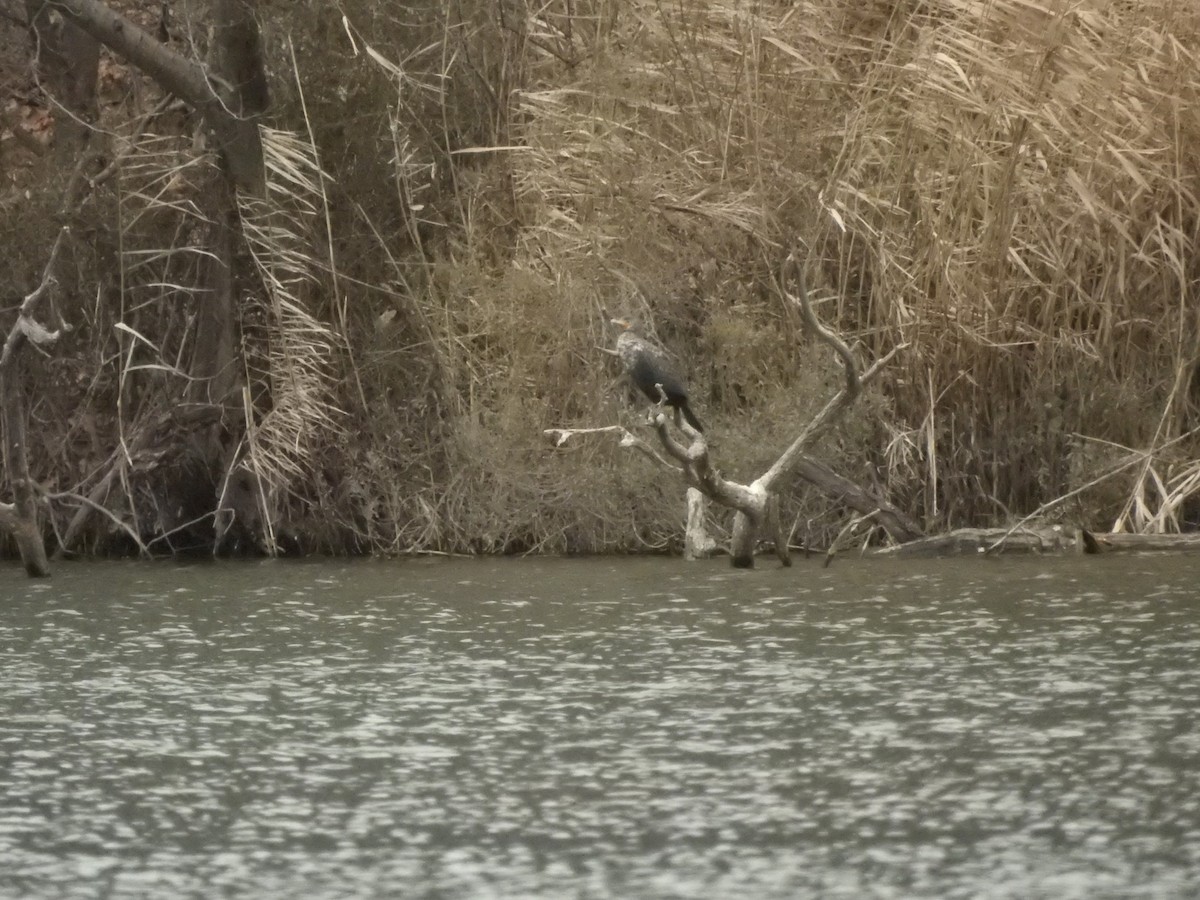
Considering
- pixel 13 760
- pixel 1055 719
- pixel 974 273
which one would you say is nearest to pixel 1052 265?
pixel 974 273

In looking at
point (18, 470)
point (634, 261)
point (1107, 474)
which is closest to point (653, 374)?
point (634, 261)

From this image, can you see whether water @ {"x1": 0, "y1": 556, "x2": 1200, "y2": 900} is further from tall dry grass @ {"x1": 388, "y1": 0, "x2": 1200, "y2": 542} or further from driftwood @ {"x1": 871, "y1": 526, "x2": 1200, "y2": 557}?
tall dry grass @ {"x1": 388, "y1": 0, "x2": 1200, "y2": 542}

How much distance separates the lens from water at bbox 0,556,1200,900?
4.05 m

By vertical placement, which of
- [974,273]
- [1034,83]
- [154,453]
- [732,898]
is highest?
[1034,83]

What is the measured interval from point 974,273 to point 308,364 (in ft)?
10.9

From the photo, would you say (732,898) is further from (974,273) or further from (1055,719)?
(974,273)

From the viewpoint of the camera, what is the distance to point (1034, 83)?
9.81 meters

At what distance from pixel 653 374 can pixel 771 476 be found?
2.35 feet

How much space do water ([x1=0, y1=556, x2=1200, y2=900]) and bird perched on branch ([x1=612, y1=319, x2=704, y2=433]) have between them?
0.90 meters

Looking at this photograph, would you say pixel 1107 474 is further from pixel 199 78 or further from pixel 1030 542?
pixel 199 78

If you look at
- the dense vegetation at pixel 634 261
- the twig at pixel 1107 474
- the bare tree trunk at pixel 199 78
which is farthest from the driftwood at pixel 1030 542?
the bare tree trunk at pixel 199 78

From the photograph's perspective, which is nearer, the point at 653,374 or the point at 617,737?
the point at 617,737

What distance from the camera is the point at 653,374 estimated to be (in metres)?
9.21

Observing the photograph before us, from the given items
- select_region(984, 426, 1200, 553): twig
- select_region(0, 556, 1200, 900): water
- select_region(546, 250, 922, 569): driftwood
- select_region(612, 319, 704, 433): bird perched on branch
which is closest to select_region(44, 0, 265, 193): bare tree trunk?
select_region(546, 250, 922, 569): driftwood
